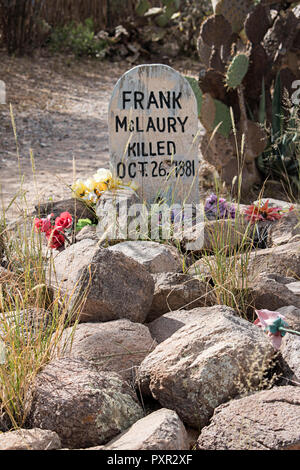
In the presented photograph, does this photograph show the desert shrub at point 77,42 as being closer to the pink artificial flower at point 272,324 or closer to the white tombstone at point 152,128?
the white tombstone at point 152,128

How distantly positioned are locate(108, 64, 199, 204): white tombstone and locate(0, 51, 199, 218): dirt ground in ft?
1.11

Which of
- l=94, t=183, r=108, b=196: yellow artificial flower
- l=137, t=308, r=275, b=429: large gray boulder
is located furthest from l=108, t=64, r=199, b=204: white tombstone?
l=137, t=308, r=275, b=429: large gray boulder

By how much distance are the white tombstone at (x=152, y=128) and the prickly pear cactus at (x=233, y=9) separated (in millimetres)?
1211

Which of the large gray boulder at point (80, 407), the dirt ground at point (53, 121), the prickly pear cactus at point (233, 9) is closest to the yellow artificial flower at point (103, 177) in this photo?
the dirt ground at point (53, 121)

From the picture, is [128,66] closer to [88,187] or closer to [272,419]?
[88,187]

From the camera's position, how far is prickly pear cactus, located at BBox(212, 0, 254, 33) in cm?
461

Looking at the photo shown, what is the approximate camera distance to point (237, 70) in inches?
170

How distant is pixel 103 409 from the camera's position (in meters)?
1.68

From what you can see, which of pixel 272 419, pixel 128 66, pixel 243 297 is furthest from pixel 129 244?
pixel 128 66

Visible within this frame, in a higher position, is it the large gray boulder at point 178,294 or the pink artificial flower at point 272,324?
the pink artificial flower at point 272,324

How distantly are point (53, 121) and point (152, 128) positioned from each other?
3.79m

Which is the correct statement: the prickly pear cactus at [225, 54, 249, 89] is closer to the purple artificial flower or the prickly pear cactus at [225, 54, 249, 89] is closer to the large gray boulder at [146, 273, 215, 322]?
the purple artificial flower

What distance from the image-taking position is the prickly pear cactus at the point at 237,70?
4305 mm

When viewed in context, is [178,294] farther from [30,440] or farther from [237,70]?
[237,70]
